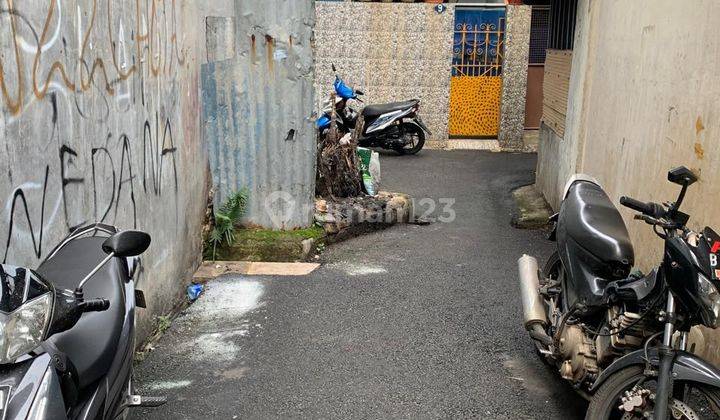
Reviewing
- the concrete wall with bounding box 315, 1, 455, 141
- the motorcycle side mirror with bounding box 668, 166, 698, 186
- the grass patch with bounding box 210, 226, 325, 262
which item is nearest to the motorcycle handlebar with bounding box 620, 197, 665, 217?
the motorcycle side mirror with bounding box 668, 166, 698, 186

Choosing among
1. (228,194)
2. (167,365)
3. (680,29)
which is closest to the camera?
(167,365)

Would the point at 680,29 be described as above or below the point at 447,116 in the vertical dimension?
above

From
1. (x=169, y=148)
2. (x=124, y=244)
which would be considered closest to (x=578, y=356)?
(x=124, y=244)

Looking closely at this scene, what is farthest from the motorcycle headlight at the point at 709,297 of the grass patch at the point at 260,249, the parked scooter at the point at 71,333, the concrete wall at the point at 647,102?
the grass patch at the point at 260,249

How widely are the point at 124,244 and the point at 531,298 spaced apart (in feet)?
9.16

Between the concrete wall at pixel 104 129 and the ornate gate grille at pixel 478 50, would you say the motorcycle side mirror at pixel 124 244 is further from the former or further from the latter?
the ornate gate grille at pixel 478 50

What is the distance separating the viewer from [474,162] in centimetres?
1210

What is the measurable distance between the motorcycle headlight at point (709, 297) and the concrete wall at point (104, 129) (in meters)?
2.93

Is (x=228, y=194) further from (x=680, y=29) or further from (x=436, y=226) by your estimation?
(x=680, y=29)

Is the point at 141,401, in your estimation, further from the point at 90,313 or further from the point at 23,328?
the point at 23,328

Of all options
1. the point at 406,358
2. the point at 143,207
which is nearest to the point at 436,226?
the point at 406,358

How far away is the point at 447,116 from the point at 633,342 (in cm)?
1033

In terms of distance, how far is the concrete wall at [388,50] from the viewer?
12898 millimetres

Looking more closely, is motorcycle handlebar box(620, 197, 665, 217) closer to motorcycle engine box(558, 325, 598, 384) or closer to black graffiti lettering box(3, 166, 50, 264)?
motorcycle engine box(558, 325, 598, 384)
